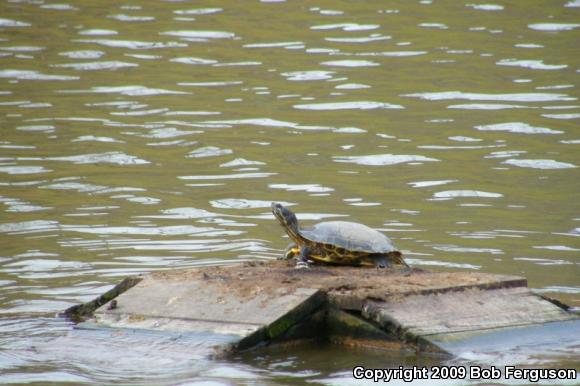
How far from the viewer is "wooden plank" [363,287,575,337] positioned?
6.28 metres

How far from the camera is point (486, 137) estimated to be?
1307 cm

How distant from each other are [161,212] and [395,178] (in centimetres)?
248

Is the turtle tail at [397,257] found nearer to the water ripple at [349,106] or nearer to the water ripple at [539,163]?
the water ripple at [539,163]

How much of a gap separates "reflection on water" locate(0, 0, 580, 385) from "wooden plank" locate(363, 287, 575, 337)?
0.24 m

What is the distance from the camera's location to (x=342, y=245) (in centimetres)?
729

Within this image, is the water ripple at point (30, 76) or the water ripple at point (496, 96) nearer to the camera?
the water ripple at point (496, 96)

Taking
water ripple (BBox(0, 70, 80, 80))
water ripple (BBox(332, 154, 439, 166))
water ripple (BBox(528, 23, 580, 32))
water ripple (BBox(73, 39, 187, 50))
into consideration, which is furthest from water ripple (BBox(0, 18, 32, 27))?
water ripple (BBox(332, 154, 439, 166))

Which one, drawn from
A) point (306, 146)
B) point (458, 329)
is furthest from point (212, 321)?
point (306, 146)

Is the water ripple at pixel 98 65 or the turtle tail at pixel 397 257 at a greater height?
the water ripple at pixel 98 65

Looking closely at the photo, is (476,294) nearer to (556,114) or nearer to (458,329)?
(458,329)

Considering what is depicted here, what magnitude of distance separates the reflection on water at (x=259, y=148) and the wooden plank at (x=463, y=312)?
24 cm

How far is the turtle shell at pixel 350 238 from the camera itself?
729 centimetres

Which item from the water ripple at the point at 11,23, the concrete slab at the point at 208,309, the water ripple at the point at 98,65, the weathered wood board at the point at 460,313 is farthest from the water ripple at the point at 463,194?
the water ripple at the point at 11,23

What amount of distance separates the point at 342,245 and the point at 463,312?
1.09 m
